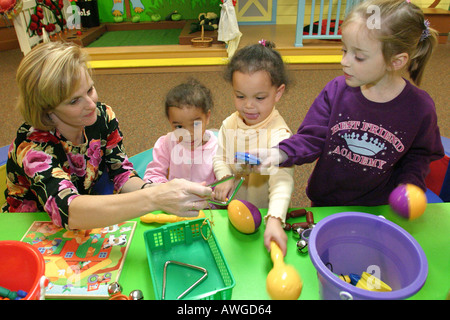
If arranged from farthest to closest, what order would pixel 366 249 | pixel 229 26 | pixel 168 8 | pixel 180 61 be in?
pixel 168 8 < pixel 180 61 < pixel 229 26 < pixel 366 249

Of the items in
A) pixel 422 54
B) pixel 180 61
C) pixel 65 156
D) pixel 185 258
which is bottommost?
pixel 180 61

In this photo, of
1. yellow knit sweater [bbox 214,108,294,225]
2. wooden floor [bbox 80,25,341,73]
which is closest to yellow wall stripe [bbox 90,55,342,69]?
wooden floor [bbox 80,25,341,73]

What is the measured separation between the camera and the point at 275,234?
0.75 metres

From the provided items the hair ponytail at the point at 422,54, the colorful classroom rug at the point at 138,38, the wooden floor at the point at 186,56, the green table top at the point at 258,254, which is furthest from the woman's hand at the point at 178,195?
the colorful classroom rug at the point at 138,38

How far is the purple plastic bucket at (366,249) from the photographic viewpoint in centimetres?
59

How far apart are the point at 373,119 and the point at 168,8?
4.22 m

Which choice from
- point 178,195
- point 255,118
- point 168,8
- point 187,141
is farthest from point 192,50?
point 178,195

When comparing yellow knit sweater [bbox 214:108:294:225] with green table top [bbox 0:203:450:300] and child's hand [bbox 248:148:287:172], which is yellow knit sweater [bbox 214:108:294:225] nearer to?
child's hand [bbox 248:148:287:172]

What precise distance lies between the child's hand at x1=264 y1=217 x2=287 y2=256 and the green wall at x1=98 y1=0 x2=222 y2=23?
4.17 metres

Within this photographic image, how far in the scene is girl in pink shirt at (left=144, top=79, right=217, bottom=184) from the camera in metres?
1.18

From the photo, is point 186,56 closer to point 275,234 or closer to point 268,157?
point 268,157
